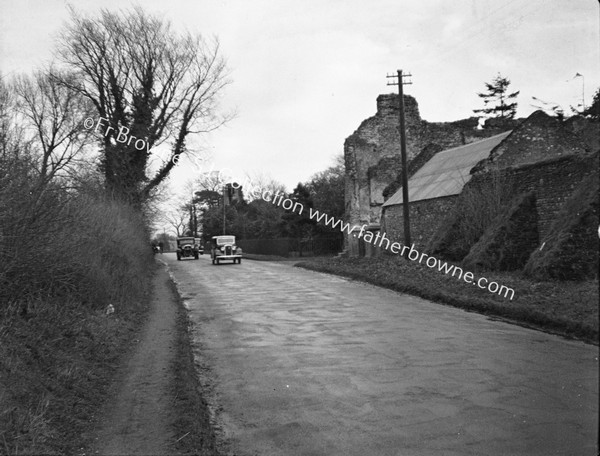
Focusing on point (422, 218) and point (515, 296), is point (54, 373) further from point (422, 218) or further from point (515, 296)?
point (422, 218)

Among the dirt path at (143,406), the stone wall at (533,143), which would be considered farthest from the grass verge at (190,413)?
the stone wall at (533,143)

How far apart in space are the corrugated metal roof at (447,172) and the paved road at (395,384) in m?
14.5

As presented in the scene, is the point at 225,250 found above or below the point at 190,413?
above

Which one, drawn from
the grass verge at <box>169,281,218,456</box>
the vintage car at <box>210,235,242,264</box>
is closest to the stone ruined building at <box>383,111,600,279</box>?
the grass verge at <box>169,281,218,456</box>

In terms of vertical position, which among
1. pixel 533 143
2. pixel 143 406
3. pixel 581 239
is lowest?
pixel 143 406

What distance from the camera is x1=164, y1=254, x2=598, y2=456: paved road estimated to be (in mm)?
4184

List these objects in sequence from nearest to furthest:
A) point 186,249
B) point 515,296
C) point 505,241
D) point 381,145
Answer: point 515,296 → point 505,241 → point 381,145 → point 186,249

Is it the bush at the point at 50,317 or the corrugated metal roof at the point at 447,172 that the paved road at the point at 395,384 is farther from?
the corrugated metal roof at the point at 447,172

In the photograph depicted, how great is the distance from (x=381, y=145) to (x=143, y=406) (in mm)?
35839

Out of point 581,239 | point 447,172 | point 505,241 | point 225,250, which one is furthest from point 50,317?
point 225,250

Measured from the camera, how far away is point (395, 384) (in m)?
6.29

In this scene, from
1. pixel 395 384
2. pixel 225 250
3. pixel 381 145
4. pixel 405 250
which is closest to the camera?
pixel 395 384

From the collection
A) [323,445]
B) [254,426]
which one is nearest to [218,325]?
[254,426]

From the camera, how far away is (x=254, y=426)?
510 cm
